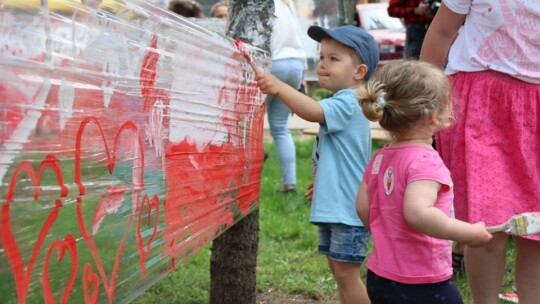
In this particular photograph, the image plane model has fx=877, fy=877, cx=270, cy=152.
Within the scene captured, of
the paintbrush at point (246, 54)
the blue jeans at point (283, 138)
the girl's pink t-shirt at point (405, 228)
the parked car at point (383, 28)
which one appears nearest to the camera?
the girl's pink t-shirt at point (405, 228)

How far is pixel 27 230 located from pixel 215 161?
1.26m

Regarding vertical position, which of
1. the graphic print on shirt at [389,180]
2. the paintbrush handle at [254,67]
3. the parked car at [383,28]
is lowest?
the graphic print on shirt at [389,180]

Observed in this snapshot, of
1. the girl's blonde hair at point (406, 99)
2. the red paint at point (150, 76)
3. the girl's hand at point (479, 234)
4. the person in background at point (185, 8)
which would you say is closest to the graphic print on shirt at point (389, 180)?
the girl's blonde hair at point (406, 99)

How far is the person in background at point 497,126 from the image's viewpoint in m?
2.87

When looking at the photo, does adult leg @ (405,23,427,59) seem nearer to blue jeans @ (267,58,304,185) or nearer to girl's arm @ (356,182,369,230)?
blue jeans @ (267,58,304,185)

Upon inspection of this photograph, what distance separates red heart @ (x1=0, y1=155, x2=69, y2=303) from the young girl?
39.6 inches

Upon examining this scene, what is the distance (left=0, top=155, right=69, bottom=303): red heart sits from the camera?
1515mm

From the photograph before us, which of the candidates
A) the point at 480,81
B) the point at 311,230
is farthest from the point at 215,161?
the point at 311,230

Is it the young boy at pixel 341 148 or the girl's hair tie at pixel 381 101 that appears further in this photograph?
the young boy at pixel 341 148

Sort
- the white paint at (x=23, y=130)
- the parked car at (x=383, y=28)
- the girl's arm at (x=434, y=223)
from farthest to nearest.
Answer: the parked car at (x=383, y=28) → the girl's arm at (x=434, y=223) → the white paint at (x=23, y=130)

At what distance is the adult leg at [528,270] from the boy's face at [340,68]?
0.80 meters

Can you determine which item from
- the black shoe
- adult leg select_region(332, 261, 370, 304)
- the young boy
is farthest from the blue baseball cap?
the black shoe

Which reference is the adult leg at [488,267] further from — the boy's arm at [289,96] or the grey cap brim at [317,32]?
the grey cap brim at [317,32]

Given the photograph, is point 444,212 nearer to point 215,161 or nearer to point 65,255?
point 215,161
